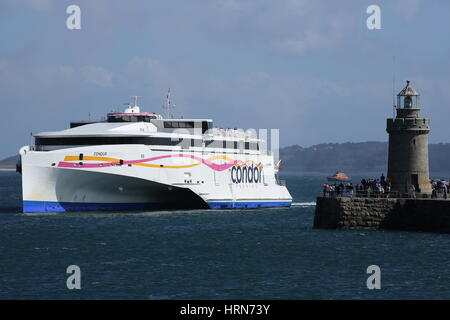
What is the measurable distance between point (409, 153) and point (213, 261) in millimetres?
12439

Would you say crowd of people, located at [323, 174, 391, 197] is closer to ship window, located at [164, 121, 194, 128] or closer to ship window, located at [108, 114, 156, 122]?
ship window, located at [164, 121, 194, 128]

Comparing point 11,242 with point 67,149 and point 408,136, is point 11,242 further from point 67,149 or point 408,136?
point 408,136

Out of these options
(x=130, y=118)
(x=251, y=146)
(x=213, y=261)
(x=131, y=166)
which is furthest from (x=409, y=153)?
A: (x=251, y=146)

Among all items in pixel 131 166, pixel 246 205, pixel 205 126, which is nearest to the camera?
pixel 131 166

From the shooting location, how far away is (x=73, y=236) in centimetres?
4697

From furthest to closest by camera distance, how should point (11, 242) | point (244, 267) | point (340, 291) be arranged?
point (11, 242) < point (244, 267) < point (340, 291)

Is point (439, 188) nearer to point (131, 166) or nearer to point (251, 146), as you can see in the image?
point (131, 166)

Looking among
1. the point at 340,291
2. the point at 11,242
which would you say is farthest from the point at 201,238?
the point at 340,291

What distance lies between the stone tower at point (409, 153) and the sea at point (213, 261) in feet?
9.97

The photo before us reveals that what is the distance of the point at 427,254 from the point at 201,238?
12.7 m

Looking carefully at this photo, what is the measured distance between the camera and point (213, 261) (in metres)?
38.2

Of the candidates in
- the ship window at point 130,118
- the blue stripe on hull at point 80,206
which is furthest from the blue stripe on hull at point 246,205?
the ship window at point 130,118

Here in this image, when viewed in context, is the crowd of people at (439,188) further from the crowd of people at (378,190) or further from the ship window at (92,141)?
the ship window at (92,141)

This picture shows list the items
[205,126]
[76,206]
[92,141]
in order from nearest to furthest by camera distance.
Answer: [92,141]
[76,206]
[205,126]
